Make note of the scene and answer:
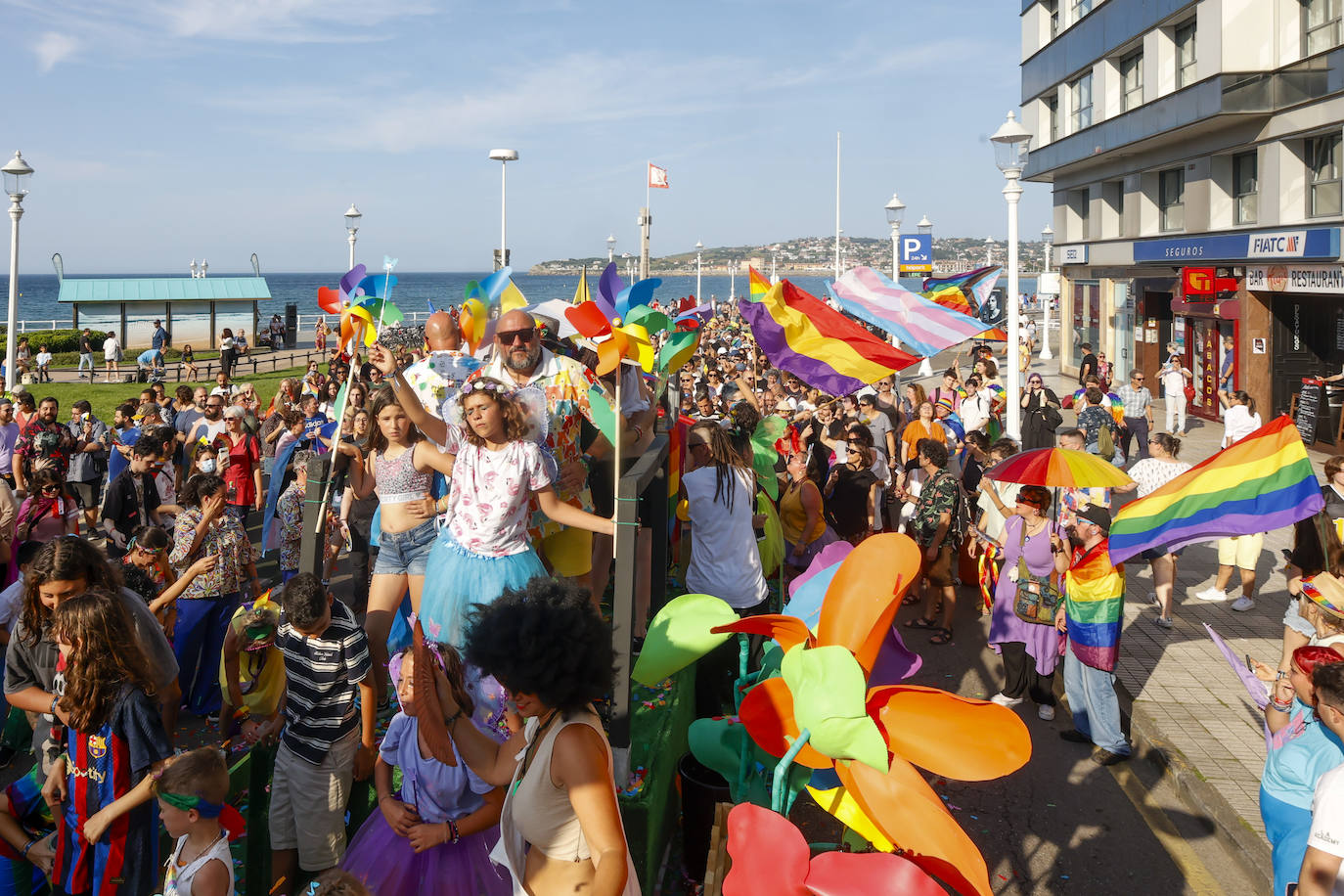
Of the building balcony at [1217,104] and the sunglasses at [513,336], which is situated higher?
the building balcony at [1217,104]

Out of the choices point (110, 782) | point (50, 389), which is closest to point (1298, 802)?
point (110, 782)

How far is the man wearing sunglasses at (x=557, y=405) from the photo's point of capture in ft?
16.5

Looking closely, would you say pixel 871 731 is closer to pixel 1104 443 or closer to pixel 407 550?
pixel 407 550

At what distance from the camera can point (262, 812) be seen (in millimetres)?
4066

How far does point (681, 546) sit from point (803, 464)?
1.40m

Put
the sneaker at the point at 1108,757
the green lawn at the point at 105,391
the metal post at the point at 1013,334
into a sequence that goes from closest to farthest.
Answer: the sneaker at the point at 1108,757
the metal post at the point at 1013,334
the green lawn at the point at 105,391

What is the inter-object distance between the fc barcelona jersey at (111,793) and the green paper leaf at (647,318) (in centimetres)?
243

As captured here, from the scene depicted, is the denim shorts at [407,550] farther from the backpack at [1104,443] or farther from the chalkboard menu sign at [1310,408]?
→ the chalkboard menu sign at [1310,408]

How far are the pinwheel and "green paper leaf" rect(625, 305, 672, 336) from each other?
168 cm

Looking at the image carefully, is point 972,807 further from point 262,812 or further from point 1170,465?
point 1170,465

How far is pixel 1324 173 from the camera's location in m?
17.8

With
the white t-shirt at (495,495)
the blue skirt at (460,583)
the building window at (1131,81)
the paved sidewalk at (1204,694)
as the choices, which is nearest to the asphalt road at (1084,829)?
the paved sidewalk at (1204,694)

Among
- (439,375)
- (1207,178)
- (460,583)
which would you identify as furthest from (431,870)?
(1207,178)

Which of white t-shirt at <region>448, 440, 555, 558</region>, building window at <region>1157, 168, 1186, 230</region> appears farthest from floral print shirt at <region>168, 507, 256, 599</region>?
building window at <region>1157, 168, 1186, 230</region>
